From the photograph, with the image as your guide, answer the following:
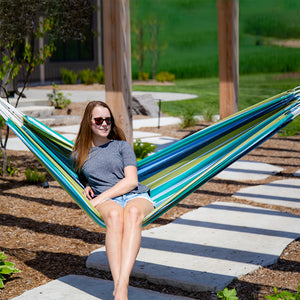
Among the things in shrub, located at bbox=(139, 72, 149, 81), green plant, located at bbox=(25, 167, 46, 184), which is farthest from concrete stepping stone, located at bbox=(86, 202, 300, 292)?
shrub, located at bbox=(139, 72, 149, 81)

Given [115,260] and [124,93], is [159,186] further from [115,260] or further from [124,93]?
[124,93]

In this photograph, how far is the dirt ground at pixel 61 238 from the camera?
2.87 metres

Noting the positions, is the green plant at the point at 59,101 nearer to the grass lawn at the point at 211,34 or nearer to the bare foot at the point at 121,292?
the bare foot at the point at 121,292

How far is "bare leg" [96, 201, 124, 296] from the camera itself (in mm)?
2454

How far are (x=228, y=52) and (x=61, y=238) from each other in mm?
2768

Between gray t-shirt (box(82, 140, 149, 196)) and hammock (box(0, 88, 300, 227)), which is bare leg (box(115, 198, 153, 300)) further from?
gray t-shirt (box(82, 140, 149, 196))

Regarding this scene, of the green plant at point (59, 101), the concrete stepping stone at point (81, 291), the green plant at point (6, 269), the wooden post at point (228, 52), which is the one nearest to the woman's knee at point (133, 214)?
the concrete stepping stone at point (81, 291)

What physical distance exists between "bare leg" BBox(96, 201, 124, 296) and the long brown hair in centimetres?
40

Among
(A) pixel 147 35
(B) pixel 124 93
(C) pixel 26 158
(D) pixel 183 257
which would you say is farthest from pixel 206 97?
(D) pixel 183 257

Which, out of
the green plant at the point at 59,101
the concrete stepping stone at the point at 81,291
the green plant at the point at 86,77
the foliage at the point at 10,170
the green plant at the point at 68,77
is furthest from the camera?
the green plant at the point at 86,77

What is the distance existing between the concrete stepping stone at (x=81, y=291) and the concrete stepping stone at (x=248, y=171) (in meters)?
2.69

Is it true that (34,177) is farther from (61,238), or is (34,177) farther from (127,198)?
(127,198)

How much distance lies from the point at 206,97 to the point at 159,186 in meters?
13.6

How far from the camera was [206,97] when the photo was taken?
16.4 meters
